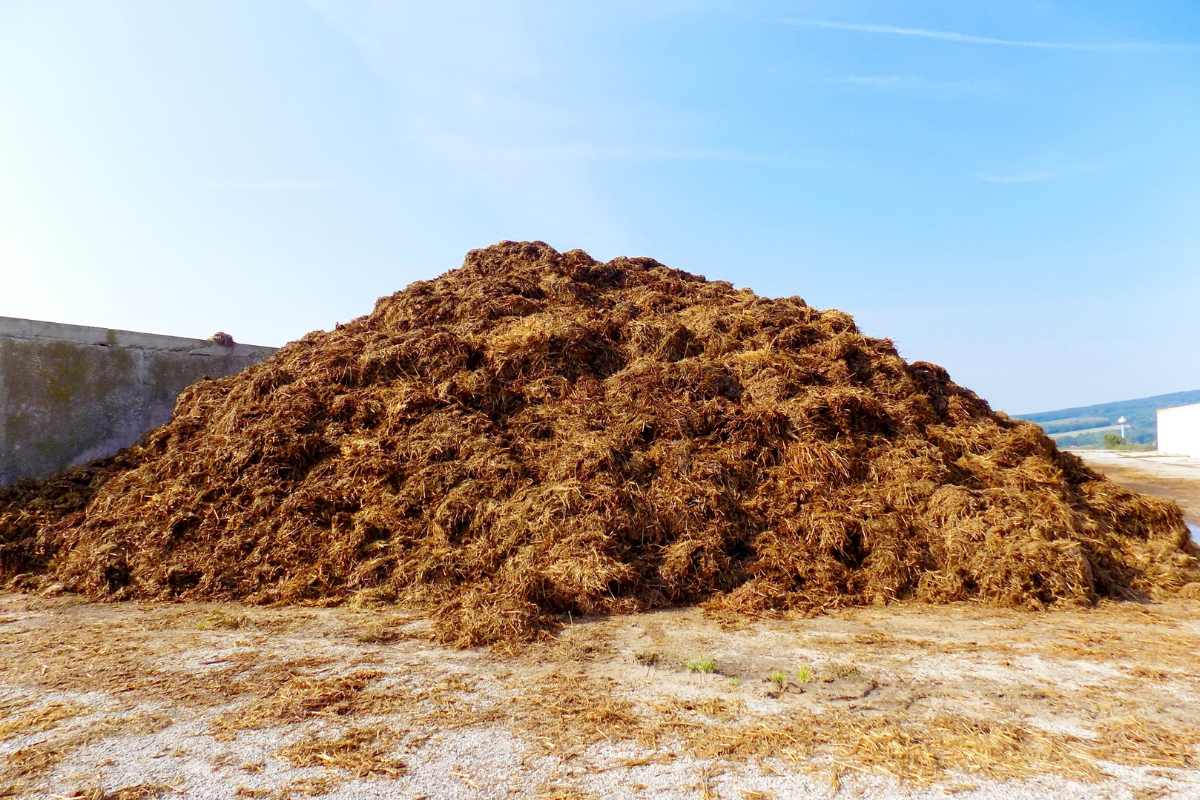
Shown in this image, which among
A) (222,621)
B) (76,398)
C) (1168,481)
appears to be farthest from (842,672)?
(1168,481)

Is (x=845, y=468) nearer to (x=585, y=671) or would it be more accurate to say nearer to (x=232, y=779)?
(x=585, y=671)

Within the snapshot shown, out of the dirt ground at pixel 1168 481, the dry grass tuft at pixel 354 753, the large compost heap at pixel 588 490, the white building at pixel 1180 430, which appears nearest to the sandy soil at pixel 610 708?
the dry grass tuft at pixel 354 753

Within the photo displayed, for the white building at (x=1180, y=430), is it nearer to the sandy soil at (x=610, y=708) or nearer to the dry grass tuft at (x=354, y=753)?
the sandy soil at (x=610, y=708)

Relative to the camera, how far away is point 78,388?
844cm

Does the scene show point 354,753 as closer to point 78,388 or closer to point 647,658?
point 647,658

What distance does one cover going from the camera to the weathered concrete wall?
7.95 m

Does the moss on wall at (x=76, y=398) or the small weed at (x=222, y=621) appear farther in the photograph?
the moss on wall at (x=76, y=398)

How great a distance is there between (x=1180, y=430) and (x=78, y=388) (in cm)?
4070

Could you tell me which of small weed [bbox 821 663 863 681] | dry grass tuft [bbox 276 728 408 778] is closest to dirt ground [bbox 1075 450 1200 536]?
A: small weed [bbox 821 663 863 681]

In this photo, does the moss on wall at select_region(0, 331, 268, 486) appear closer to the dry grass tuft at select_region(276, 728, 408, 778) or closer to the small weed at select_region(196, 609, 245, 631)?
the small weed at select_region(196, 609, 245, 631)

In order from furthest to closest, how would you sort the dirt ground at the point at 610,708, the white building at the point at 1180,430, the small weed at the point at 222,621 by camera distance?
the white building at the point at 1180,430 < the small weed at the point at 222,621 < the dirt ground at the point at 610,708

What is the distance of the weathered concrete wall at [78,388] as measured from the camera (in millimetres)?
7949

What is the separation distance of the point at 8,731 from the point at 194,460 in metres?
4.10

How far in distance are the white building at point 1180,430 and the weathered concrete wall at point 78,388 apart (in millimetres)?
36847
